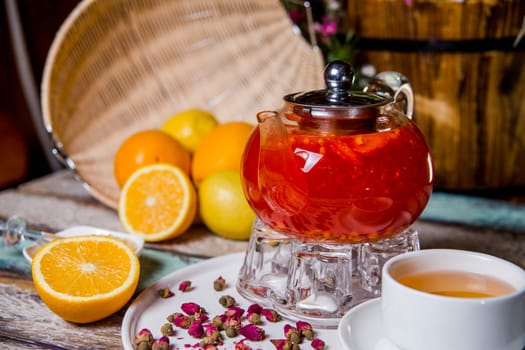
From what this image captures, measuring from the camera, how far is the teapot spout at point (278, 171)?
0.77 metres

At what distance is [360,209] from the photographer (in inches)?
29.9

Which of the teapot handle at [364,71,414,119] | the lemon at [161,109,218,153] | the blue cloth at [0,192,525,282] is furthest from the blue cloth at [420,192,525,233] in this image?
the lemon at [161,109,218,153]

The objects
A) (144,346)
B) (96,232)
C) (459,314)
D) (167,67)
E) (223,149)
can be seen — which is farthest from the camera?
(167,67)

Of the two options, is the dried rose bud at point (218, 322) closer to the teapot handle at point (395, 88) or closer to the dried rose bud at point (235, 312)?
the dried rose bud at point (235, 312)

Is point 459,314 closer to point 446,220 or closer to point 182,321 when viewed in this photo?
point 182,321

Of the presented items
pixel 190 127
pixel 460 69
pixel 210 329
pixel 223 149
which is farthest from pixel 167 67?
pixel 210 329

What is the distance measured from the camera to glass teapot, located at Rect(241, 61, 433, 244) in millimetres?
755

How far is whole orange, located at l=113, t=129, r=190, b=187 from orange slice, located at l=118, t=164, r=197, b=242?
56mm

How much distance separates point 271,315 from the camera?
820 mm

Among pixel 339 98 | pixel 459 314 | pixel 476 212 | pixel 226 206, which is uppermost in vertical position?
pixel 339 98

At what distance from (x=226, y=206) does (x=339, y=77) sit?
1.27 ft

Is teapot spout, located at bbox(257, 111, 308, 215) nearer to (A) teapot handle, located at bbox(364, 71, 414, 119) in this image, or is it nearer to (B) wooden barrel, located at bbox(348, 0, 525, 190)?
(A) teapot handle, located at bbox(364, 71, 414, 119)

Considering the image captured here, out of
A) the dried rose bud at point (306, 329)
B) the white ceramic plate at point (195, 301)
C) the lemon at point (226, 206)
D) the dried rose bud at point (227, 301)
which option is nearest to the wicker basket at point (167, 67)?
the lemon at point (226, 206)

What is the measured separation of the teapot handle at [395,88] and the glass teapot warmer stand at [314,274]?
0.59 ft
